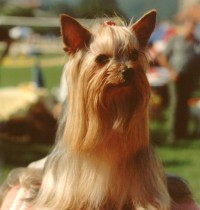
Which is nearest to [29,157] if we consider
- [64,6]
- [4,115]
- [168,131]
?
[4,115]

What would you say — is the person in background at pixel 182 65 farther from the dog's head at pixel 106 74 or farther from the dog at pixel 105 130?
the dog's head at pixel 106 74

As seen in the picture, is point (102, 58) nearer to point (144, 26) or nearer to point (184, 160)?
point (144, 26)

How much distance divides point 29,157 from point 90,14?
4598mm

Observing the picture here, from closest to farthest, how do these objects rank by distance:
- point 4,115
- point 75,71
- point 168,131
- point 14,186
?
point 75,71, point 14,186, point 4,115, point 168,131

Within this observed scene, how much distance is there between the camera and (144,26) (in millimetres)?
3799

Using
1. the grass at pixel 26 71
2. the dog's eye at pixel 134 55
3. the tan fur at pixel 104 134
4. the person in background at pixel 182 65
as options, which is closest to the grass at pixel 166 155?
the person in background at pixel 182 65

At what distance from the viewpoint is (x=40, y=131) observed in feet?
31.7

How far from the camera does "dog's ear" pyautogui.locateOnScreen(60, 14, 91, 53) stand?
366cm

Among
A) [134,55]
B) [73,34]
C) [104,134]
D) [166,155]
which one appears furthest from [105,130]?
[166,155]

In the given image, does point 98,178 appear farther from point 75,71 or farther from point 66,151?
point 75,71

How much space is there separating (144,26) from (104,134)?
672 mm

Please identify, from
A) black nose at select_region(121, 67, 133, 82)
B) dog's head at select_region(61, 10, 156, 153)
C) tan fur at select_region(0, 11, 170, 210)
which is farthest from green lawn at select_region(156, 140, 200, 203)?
black nose at select_region(121, 67, 133, 82)

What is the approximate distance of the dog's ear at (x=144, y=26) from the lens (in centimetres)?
377

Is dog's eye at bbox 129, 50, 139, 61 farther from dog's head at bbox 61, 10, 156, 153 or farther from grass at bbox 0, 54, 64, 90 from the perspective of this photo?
grass at bbox 0, 54, 64, 90
